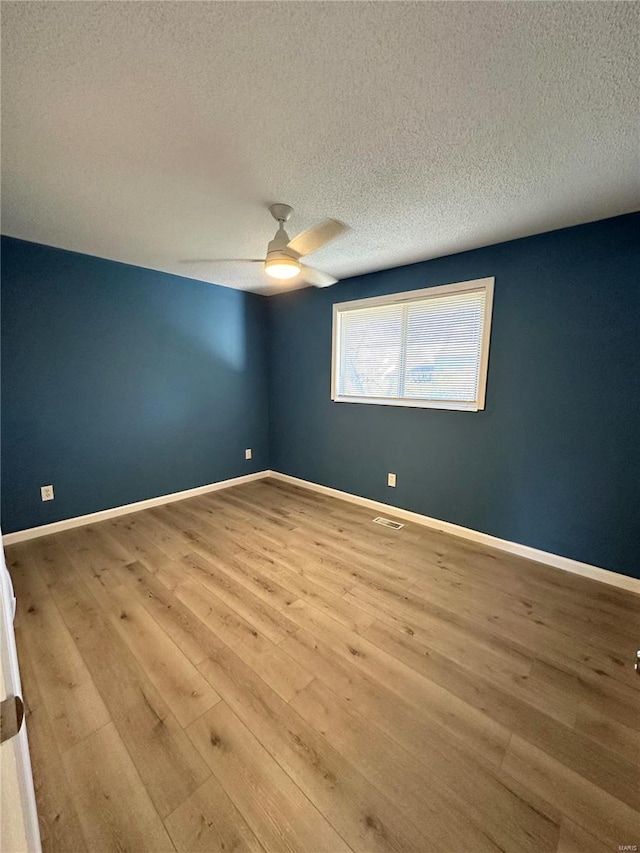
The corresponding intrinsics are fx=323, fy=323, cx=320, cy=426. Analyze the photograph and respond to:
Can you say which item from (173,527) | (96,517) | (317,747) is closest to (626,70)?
(317,747)

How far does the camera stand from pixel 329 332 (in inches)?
141

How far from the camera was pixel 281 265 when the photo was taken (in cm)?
186

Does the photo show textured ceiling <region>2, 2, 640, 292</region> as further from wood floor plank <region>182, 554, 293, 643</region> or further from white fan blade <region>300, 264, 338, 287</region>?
wood floor plank <region>182, 554, 293, 643</region>

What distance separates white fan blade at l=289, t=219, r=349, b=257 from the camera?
1.61 meters

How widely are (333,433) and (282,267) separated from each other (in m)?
2.10

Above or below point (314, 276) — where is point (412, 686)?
below

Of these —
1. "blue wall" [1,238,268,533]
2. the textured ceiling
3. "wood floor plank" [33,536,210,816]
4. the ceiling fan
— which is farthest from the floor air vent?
the textured ceiling

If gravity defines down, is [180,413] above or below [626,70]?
below

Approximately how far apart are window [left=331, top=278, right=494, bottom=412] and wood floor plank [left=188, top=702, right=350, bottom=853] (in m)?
2.48

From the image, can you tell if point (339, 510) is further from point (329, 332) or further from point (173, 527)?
point (329, 332)

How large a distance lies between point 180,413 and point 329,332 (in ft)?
6.11

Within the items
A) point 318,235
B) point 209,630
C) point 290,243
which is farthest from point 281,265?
point 209,630

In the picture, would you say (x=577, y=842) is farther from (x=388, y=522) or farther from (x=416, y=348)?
(x=416, y=348)

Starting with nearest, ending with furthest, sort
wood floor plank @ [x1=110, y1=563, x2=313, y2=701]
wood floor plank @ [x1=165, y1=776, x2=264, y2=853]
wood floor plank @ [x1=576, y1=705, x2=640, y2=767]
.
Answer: wood floor plank @ [x1=165, y1=776, x2=264, y2=853] < wood floor plank @ [x1=576, y1=705, x2=640, y2=767] < wood floor plank @ [x1=110, y1=563, x2=313, y2=701]
